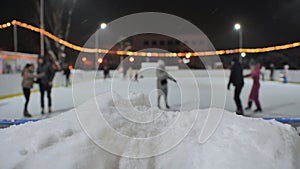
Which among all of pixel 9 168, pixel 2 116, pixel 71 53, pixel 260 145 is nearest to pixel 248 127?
pixel 260 145

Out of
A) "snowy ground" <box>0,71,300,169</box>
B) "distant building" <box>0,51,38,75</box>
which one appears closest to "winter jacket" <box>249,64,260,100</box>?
"snowy ground" <box>0,71,300,169</box>

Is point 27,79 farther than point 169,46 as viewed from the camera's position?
No

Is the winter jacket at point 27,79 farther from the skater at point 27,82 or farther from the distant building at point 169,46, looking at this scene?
the distant building at point 169,46

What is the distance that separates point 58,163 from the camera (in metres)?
1.48

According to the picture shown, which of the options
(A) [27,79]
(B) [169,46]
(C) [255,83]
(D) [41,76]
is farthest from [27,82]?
(B) [169,46]

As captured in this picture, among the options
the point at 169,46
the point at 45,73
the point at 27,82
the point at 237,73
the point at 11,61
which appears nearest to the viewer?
the point at 27,82

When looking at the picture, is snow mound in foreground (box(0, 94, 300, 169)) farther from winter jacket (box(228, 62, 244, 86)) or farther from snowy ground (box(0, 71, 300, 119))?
winter jacket (box(228, 62, 244, 86))

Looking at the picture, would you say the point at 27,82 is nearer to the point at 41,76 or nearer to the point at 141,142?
the point at 41,76

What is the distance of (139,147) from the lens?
179cm

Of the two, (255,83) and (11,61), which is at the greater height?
(11,61)

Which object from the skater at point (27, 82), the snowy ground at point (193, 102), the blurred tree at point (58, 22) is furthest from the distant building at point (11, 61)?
the blurred tree at point (58, 22)

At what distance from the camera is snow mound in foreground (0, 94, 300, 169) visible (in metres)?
1.49

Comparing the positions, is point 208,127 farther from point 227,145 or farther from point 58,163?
point 58,163

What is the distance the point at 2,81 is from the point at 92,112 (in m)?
7.33
